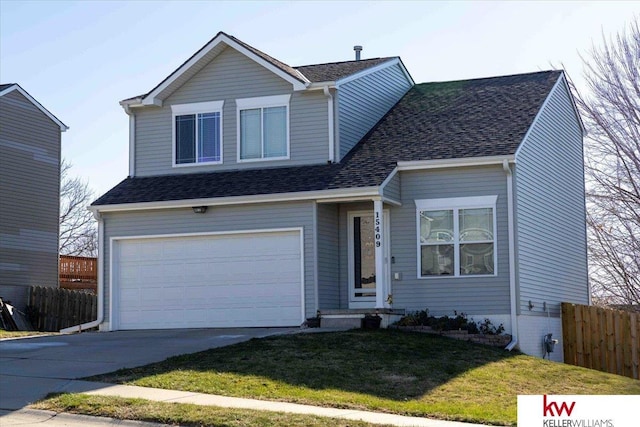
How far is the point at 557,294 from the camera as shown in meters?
24.9

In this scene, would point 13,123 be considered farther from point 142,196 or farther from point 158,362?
→ point 158,362

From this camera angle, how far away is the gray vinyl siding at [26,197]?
3111cm

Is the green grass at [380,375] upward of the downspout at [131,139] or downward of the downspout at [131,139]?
downward

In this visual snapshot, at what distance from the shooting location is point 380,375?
15875mm

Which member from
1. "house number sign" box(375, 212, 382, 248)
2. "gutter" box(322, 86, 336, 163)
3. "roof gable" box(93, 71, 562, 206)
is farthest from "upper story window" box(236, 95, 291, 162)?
"house number sign" box(375, 212, 382, 248)

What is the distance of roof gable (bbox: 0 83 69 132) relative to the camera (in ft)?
103

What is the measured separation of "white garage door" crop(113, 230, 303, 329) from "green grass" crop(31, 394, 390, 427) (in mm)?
9741

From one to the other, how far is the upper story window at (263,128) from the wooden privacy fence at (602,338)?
8353 mm

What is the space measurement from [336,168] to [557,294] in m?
6.69

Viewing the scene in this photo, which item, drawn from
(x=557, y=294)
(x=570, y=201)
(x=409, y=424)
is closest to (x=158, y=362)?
(x=409, y=424)

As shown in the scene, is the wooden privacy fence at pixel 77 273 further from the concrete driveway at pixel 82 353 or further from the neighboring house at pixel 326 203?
the concrete driveway at pixel 82 353

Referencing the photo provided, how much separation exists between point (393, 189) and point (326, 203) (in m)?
1.64

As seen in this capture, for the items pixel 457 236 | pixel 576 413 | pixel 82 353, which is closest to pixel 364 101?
pixel 457 236

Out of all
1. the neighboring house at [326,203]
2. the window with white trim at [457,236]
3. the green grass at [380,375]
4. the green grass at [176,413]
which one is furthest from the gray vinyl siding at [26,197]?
the green grass at [176,413]
